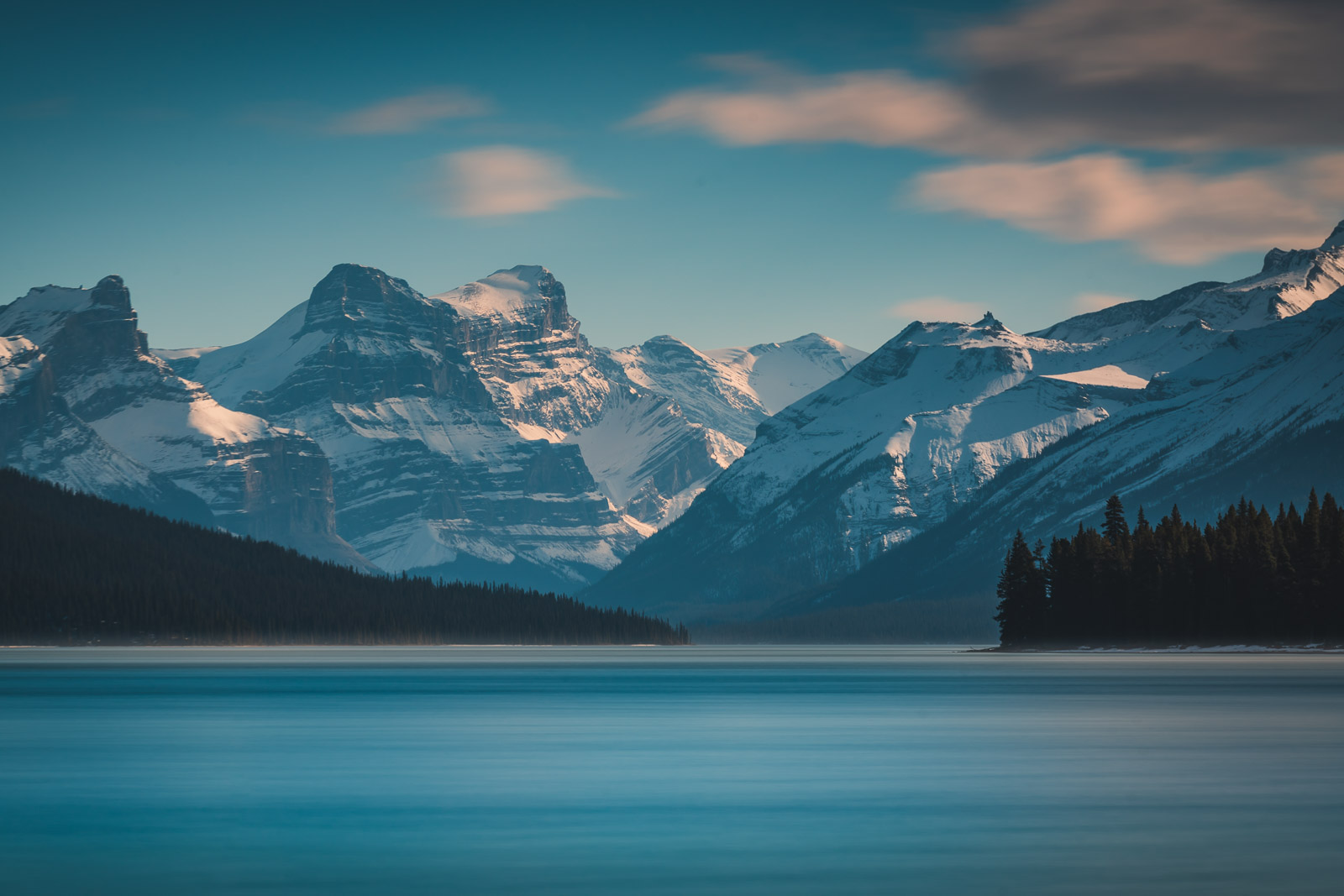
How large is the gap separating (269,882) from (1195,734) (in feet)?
170

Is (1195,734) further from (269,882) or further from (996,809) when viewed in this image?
(269,882)

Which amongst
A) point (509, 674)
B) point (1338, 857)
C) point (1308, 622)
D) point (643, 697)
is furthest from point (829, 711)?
point (1308, 622)

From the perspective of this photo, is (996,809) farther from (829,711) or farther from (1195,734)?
(829,711)

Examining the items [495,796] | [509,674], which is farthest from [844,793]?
[509,674]

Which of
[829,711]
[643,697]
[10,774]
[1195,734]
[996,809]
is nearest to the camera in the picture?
[996,809]

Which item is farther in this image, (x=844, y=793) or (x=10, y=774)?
(x=10, y=774)

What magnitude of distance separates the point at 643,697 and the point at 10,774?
70.3 metres

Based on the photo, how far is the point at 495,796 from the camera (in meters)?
57.9

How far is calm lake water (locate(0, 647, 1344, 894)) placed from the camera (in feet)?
136

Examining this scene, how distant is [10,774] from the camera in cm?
6412

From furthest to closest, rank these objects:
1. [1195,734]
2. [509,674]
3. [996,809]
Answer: [509,674], [1195,734], [996,809]

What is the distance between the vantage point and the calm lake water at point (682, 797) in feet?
136

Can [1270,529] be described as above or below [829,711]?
above

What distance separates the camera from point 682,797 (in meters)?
57.1
